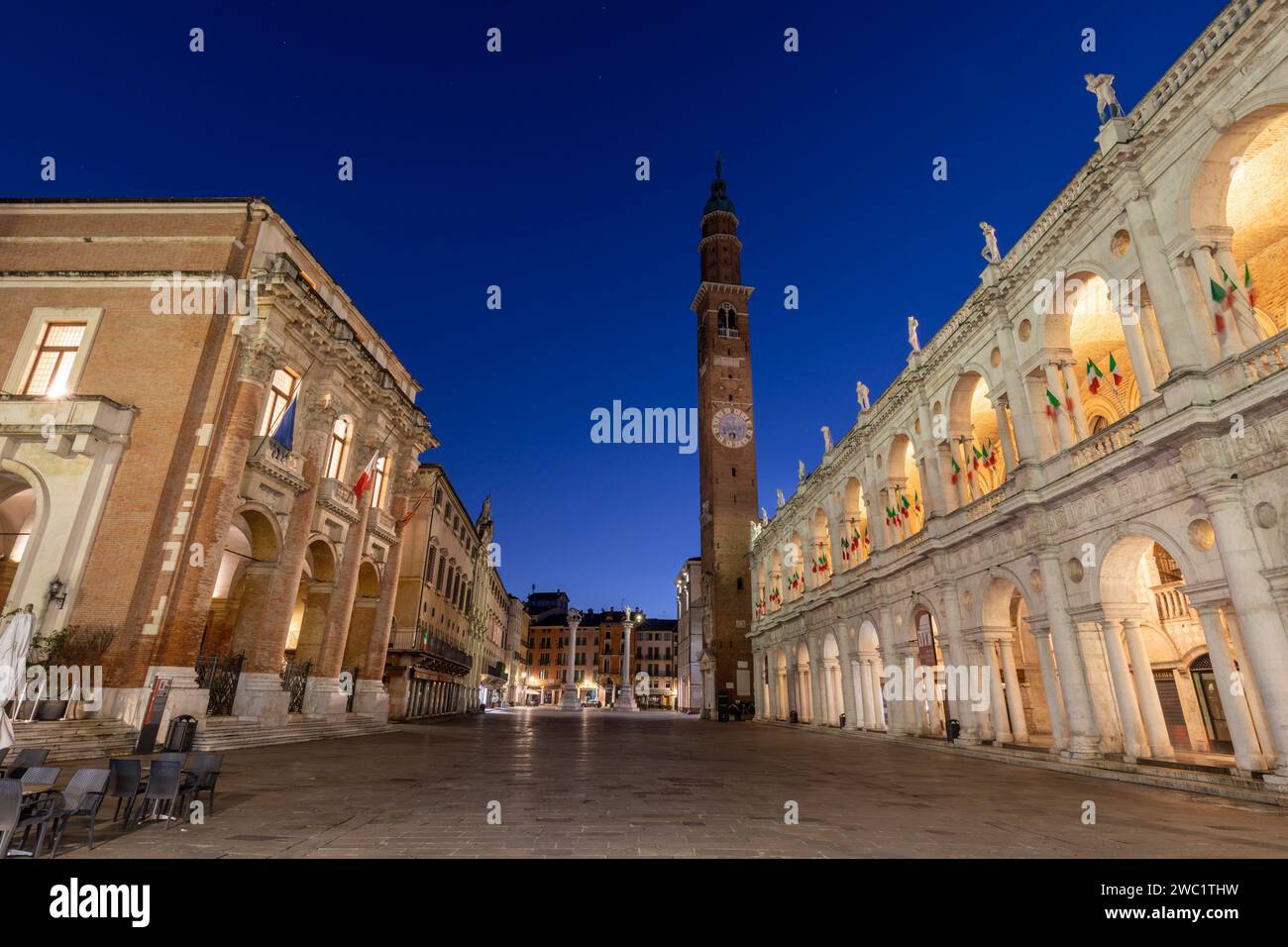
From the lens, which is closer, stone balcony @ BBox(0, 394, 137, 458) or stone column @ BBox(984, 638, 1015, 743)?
stone balcony @ BBox(0, 394, 137, 458)

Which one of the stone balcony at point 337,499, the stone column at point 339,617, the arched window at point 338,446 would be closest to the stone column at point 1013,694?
the stone column at point 339,617

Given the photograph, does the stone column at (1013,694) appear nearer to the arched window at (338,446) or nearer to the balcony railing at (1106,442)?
the balcony railing at (1106,442)

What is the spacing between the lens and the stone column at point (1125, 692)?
13.2 metres

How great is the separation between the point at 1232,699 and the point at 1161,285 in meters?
8.22

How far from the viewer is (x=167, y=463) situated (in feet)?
55.2

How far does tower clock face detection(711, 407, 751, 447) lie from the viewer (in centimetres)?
5131

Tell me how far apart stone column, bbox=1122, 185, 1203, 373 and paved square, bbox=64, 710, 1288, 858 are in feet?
26.4

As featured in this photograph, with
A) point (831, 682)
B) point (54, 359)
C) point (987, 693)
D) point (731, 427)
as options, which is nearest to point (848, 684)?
point (831, 682)

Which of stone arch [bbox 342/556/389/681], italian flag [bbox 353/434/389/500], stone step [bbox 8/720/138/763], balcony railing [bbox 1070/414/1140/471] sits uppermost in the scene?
italian flag [bbox 353/434/389/500]

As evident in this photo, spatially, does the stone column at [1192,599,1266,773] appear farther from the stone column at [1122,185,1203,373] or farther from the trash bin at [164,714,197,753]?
the trash bin at [164,714,197,753]

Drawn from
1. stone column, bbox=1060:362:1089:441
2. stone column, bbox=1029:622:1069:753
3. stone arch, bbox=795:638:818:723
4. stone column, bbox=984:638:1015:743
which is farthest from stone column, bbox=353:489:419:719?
stone column, bbox=1060:362:1089:441

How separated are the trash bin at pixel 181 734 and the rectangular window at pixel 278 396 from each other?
9.30 metres

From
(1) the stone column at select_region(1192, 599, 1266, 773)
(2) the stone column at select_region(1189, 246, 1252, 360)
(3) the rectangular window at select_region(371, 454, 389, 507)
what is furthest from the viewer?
(3) the rectangular window at select_region(371, 454, 389, 507)
